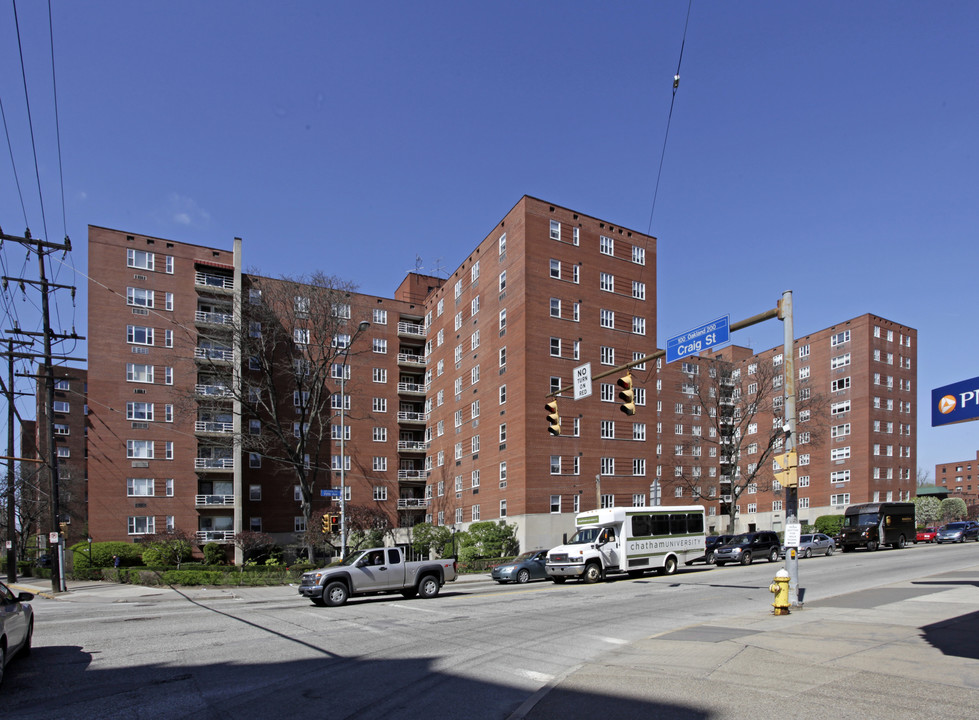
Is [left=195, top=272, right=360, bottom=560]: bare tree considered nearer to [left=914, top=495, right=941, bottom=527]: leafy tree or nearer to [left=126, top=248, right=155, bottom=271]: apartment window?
[left=126, top=248, right=155, bottom=271]: apartment window

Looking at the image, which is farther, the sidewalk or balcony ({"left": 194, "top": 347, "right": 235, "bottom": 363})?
balcony ({"left": 194, "top": 347, "right": 235, "bottom": 363})

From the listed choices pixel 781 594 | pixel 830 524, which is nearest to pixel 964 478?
pixel 830 524

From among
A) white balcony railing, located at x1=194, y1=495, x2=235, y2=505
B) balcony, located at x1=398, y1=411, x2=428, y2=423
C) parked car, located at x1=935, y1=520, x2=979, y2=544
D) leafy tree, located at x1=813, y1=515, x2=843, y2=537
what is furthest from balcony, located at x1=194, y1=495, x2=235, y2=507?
parked car, located at x1=935, y1=520, x2=979, y2=544

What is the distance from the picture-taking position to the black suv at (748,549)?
3597cm

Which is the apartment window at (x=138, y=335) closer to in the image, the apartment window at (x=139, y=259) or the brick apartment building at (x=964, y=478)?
the apartment window at (x=139, y=259)

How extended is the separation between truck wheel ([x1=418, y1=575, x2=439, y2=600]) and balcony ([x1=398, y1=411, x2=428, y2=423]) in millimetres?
44524

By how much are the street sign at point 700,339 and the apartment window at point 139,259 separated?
4883 centimetres

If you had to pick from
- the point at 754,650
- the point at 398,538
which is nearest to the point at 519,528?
A: the point at 398,538

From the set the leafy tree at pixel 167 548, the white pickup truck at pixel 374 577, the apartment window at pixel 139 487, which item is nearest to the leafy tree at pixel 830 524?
the white pickup truck at pixel 374 577

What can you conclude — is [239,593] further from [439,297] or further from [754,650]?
[439,297]

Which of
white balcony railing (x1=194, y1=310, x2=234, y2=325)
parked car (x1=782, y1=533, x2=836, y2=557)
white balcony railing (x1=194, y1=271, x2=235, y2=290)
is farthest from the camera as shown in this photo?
white balcony railing (x1=194, y1=271, x2=235, y2=290)

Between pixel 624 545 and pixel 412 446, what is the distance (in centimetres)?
4023

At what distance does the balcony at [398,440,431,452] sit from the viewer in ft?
217

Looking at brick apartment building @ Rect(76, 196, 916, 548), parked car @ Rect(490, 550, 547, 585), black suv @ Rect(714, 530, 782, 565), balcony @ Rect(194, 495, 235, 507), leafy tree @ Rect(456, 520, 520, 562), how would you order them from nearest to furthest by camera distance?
parked car @ Rect(490, 550, 547, 585), black suv @ Rect(714, 530, 782, 565), leafy tree @ Rect(456, 520, 520, 562), brick apartment building @ Rect(76, 196, 916, 548), balcony @ Rect(194, 495, 235, 507)
